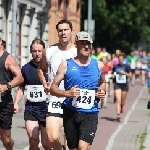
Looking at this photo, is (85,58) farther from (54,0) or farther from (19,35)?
(54,0)

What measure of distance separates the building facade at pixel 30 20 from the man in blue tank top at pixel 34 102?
45.0 feet

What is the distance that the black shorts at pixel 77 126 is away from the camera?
908 centimetres

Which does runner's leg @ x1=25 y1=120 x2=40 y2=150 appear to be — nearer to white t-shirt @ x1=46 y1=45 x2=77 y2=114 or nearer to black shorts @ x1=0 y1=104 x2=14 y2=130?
black shorts @ x1=0 y1=104 x2=14 y2=130

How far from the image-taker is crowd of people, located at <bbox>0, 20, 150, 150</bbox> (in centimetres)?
906

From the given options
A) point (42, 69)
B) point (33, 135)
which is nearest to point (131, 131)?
point (33, 135)

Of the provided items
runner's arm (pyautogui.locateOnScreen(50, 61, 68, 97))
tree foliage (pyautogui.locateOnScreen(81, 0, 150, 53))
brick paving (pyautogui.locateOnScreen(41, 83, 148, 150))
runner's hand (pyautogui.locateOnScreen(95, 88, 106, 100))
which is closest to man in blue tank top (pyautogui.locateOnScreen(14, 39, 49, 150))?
runner's arm (pyautogui.locateOnScreen(50, 61, 68, 97))

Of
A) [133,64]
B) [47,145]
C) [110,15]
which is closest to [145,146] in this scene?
[47,145]

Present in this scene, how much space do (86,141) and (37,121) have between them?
1959 mm

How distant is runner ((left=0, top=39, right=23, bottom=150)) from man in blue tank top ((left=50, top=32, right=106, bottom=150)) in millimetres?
1158

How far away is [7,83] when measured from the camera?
10242 millimetres

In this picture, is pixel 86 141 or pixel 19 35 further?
pixel 19 35

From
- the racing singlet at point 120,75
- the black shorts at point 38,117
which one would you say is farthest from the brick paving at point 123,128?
the black shorts at point 38,117

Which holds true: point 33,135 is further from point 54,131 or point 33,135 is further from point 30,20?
point 30,20

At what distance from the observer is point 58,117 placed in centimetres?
989
